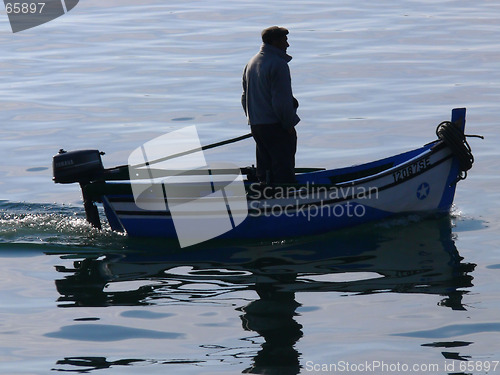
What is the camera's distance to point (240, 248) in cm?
1018

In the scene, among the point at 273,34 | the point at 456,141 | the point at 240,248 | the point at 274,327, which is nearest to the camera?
the point at 274,327

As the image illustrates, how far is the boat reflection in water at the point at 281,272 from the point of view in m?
8.34

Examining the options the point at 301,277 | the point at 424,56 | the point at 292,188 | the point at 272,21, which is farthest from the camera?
the point at 272,21

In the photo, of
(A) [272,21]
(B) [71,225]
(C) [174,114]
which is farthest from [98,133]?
(A) [272,21]

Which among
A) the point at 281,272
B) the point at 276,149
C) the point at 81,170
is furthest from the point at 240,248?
the point at 81,170

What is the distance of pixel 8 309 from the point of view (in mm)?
8445

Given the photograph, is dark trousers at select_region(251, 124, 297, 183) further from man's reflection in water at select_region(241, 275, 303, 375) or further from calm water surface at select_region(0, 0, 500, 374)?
man's reflection in water at select_region(241, 275, 303, 375)

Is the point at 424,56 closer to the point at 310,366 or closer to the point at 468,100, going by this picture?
the point at 468,100

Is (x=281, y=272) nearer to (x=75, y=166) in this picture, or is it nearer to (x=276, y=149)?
(x=276, y=149)

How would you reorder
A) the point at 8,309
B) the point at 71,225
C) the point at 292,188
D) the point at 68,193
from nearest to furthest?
the point at 8,309 → the point at 292,188 → the point at 71,225 → the point at 68,193

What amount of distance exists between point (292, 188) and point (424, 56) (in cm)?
1177

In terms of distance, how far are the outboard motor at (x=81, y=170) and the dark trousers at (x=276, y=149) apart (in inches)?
72.8

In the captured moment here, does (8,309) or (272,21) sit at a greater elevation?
(272,21)

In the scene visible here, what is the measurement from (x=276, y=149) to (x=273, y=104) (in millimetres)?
570
